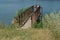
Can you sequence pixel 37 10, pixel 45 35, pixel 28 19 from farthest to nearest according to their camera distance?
1. pixel 37 10
2. pixel 28 19
3. pixel 45 35

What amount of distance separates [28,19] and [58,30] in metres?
7.32

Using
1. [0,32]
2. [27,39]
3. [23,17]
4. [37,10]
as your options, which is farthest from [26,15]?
[27,39]

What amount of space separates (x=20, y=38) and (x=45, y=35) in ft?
2.57

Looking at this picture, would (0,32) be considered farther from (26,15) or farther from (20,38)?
(26,15)

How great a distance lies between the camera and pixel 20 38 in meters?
4.53

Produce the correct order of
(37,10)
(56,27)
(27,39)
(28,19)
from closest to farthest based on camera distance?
(27,39)
(56,27)
(28,19)
(37,10)

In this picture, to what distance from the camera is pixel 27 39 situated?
4.38 m

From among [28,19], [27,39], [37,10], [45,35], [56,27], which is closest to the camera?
[27,39]

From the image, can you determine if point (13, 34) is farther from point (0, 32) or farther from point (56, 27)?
point (56, 27)

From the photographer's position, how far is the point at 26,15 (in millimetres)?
12375

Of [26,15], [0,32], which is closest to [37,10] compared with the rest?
[26,15]

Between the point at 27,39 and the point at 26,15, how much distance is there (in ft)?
26.3

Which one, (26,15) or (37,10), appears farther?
(37,10)

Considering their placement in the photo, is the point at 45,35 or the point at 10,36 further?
the point at 45,35
